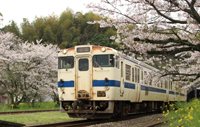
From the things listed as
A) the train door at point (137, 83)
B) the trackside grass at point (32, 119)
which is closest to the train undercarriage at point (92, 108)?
the trackside grass at point (32, 119)

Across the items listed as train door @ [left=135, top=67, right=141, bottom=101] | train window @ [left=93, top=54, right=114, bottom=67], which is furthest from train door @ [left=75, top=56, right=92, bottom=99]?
train door @ [left=135, top=67, right=141, bottom=101]

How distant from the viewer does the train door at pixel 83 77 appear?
9461 millimetres

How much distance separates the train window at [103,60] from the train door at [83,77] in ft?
0.68

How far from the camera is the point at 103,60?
31.7 feet

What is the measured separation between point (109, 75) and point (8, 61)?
12.8 metres

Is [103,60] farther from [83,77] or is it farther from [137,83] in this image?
[137,83]

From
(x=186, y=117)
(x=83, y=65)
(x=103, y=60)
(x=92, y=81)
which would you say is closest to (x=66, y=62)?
(x=83, y=65)

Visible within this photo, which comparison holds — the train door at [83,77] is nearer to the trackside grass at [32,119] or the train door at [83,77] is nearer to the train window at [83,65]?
the train window at [83,65]

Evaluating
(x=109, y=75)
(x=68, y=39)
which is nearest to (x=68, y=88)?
(x=109, y=75)

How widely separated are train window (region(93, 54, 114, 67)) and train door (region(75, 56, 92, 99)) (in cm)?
21

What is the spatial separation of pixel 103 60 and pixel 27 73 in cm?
1205

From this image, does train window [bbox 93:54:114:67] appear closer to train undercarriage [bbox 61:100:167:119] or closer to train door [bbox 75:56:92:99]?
train door [bbox 75:56:92:99]

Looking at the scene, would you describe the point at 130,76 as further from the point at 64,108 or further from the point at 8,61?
the point at 8,61

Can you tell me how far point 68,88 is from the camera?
9.77m
